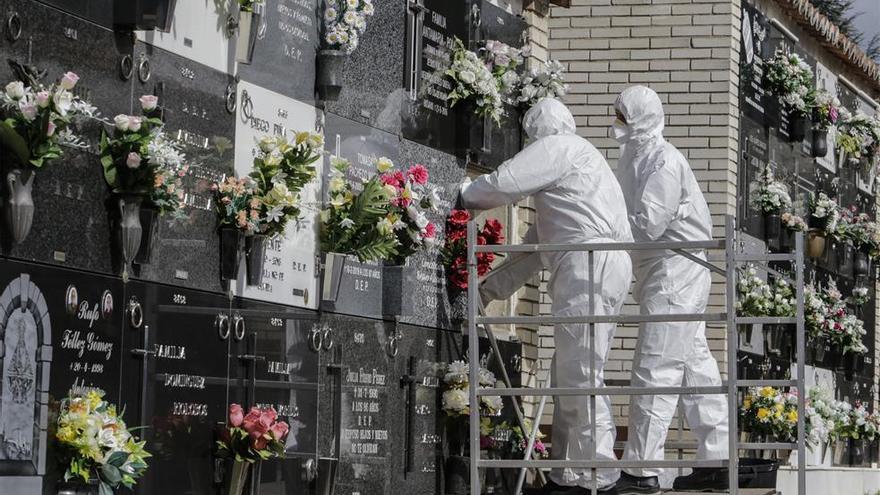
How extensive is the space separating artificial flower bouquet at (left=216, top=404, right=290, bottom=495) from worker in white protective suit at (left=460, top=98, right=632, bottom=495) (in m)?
1.99

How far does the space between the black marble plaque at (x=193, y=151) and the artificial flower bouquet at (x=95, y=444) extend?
0.77m

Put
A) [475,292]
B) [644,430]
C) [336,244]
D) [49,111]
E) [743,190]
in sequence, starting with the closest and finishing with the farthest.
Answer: [49,111] → [475,292] → [336,244] → [644,430] → [743,190]

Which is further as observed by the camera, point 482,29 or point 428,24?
point 482,29

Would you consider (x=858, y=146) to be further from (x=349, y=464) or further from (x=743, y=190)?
(x=349, y=464)

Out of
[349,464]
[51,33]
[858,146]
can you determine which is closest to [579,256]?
[349,464]

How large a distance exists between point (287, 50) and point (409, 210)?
110 centimetres

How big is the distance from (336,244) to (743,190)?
24.8 feet

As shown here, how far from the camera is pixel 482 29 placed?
37.0 feet

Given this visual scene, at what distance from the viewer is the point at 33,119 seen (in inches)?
241

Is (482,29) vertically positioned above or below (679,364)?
above

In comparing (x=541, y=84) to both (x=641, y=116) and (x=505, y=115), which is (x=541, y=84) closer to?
(x=505, y=115)

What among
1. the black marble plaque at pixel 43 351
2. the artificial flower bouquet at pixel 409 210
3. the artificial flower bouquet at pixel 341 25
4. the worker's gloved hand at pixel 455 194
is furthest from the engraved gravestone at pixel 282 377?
the worker's gloved hand at pixel 455 194

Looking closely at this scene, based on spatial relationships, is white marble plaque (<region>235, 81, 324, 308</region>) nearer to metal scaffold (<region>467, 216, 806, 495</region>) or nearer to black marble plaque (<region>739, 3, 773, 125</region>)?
Result: metal scaffold (<region>467, 216, 806, 495</region>)

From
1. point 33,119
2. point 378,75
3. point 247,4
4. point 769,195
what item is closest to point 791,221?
point 769,195
